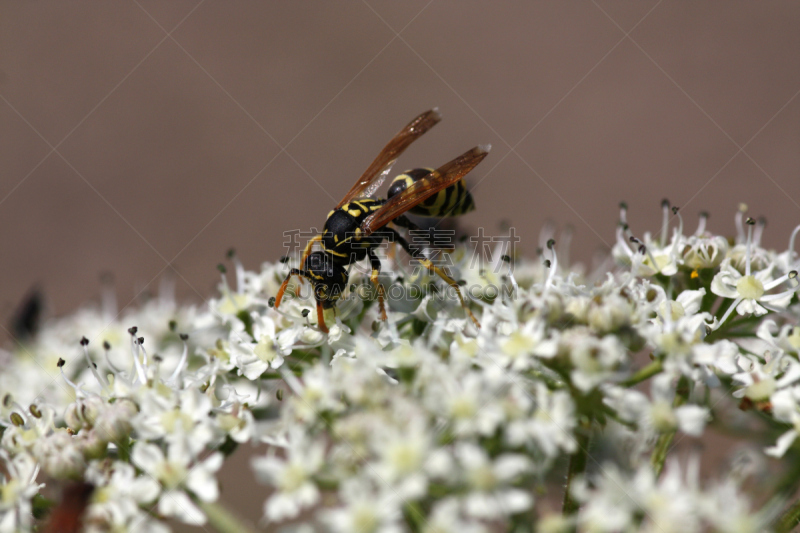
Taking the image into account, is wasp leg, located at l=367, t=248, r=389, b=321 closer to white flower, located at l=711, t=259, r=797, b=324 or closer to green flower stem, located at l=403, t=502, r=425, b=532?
green flower stem, located at l=403, t=502, r=425, b=532

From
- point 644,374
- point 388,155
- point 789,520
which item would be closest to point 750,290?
point 644,374

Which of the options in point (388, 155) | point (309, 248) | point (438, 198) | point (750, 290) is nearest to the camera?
point (750, 290)

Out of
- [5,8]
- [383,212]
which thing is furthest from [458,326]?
[5,8]

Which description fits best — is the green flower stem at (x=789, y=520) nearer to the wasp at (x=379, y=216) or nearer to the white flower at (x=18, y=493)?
the wasp at (x=379, y=216)

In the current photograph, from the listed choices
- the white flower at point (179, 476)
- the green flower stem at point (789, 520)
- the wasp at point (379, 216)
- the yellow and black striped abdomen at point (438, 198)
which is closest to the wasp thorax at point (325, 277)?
the wasp at point (379, 216)

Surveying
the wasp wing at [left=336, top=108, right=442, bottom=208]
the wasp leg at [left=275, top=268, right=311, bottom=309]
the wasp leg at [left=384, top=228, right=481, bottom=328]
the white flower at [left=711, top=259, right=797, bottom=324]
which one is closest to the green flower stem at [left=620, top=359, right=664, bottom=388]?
the white flower at [left=711, top=259, right=797, bottom=324]

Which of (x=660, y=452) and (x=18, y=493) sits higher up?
(x=660, y=452)

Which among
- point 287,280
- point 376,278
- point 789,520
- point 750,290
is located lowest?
point 287,280

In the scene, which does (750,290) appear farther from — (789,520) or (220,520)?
(220,520)

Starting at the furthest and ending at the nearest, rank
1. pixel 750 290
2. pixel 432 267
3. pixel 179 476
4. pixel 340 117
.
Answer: pixel 340 117 < pixel 432 267 < pixel 750 290 < pixel 179 476
